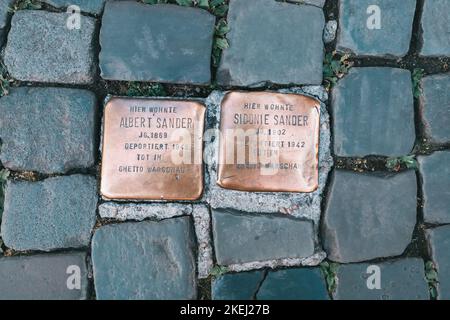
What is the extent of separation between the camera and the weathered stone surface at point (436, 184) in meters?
1.66

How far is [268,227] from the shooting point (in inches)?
64.1

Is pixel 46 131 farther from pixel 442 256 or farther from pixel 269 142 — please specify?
pixel 442 256

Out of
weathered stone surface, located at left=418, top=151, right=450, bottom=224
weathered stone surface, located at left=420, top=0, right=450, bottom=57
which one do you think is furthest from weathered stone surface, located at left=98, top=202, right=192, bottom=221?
weathered stone surface, located at left=420, top=0, right=450, bottom=57

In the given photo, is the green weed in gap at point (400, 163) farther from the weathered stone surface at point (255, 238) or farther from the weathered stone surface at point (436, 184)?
the weathered stone surface at point (255, 238)

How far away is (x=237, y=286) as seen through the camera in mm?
1620

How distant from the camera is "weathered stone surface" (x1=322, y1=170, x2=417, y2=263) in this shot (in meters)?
1.64

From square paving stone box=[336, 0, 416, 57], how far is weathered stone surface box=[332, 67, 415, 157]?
9 centimetres

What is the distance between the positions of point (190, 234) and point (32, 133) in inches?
27.4

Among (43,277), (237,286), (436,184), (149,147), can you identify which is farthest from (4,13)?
(436,184)

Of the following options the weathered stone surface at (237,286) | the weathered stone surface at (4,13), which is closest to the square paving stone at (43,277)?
the weathered stone surface at (237,286)

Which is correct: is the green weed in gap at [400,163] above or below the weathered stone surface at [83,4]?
below

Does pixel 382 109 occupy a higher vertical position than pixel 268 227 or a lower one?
higher
